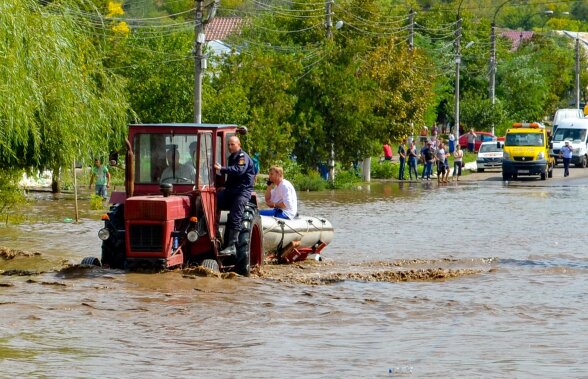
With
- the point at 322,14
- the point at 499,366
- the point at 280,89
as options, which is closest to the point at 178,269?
the point at 499,366

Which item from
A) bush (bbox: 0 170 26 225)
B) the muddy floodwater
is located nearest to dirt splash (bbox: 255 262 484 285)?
the muddy floodwater

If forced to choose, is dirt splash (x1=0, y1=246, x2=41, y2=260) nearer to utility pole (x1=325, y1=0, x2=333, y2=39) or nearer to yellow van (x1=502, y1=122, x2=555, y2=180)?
utility pole (x1=325, y1=0, x2=333, y2=39)

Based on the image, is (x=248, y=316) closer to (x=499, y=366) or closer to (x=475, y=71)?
(x=499, y=366)

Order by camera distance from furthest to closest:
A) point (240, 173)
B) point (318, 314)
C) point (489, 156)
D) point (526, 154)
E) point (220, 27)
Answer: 1. point (220, 27)
2. point (489, 156)
3. point (526, 154)
4. point (240, 173)
5. point (318, 314)

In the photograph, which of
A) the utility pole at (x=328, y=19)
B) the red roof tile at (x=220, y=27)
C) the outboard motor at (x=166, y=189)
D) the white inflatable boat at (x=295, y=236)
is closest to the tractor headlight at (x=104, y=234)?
the outboard motor at (x=166, y=189)

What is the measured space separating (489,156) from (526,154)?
6.30 meters

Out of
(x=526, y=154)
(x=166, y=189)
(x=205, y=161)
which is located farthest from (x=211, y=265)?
(x=526, y=154)

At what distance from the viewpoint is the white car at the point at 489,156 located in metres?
58.1

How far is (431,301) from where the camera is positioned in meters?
16.8

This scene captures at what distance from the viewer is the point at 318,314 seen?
1543 cm

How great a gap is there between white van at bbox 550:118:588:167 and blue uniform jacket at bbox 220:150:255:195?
45.8 meters

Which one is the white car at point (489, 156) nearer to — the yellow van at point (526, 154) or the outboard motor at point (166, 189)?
the yellow van at point (526, 154)

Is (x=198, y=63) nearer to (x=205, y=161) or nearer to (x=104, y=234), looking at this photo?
(x=205, y=161)

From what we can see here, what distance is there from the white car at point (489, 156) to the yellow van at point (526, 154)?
4.60 metres
